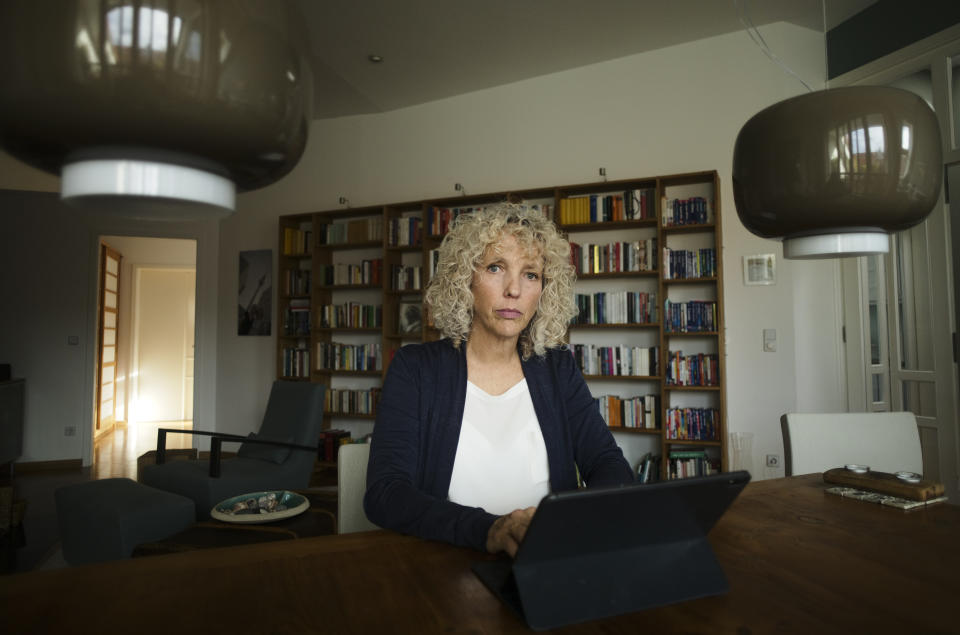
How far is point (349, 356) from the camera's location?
16.9 ft

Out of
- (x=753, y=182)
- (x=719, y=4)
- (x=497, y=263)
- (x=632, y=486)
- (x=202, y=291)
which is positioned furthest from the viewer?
(x=202, y=291)

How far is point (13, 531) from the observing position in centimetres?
336

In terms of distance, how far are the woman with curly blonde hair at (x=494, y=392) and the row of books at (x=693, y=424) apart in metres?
2.63

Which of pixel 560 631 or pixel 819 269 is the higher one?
pixel 819 269

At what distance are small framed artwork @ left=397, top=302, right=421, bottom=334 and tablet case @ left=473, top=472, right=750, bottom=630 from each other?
4.14 m

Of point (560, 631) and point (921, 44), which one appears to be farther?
point (921, 44)

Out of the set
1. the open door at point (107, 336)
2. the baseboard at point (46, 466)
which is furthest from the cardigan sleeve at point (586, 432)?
the open door at point (107, 336)

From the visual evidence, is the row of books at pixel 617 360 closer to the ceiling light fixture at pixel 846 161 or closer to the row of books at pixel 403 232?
the row of books at pixel 403 232

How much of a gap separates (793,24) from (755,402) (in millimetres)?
2730

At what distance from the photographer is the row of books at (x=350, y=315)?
507cm

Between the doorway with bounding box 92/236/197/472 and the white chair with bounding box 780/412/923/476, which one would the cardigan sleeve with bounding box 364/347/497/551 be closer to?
the white chair with bounding box 780/412/923/476

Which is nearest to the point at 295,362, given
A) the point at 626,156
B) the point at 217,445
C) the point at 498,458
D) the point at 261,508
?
the point at 217,445

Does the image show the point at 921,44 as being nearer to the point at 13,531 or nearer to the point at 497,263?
the point at 497,263

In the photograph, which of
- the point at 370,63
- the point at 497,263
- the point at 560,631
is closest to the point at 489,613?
the point at 560,631
